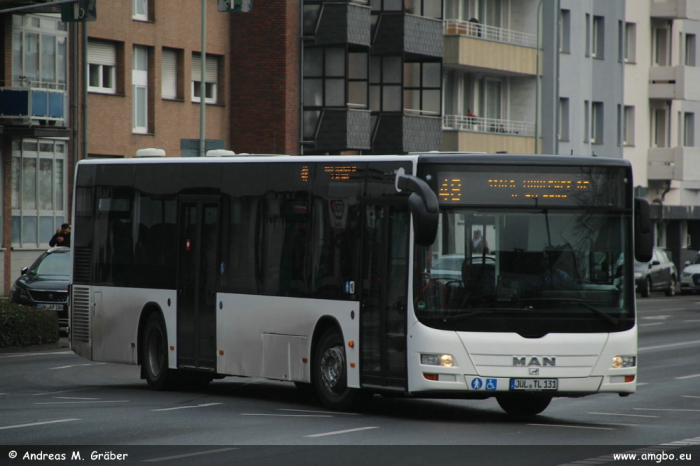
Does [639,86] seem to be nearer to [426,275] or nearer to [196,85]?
[196,85]

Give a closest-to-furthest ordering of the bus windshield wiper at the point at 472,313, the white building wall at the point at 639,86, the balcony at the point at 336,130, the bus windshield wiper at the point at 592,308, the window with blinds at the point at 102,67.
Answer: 1. the bus windshield wiper at the point at 472,313
2. the bus windshield wiper at the point at 592,308
3. the window with blinds at the point at 102,67
4. the balcony at the point at 336,130
5. the white building wall at the point at 639,86

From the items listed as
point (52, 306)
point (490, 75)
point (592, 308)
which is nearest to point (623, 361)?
point (592, 308)

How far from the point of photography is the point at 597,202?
14.2 meters

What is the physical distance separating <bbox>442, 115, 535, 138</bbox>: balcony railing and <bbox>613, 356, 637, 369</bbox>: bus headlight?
3967 cm

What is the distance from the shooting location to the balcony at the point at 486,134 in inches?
2108

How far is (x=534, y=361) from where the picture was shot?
1379cm

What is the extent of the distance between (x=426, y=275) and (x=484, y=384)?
3.73 feet

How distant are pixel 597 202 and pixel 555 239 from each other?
59 cm

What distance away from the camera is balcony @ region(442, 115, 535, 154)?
5353 centimetres

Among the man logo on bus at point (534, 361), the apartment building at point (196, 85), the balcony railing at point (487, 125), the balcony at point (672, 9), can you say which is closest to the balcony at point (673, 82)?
the balcony at point (672, 9)

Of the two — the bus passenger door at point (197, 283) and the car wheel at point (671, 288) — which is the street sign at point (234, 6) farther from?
the car wheel at point (671, 288)

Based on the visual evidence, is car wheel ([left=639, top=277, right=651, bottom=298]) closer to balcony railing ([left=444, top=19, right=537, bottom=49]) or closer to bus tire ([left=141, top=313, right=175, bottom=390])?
balcony railing ([left=444, top=19, right=537, bottom=49])

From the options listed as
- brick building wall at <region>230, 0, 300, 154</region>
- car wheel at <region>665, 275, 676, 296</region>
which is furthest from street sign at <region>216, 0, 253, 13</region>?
car wheel at <region>665, 275, 676, 296</region>

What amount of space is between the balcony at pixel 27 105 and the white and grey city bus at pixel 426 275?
75.0 ft
